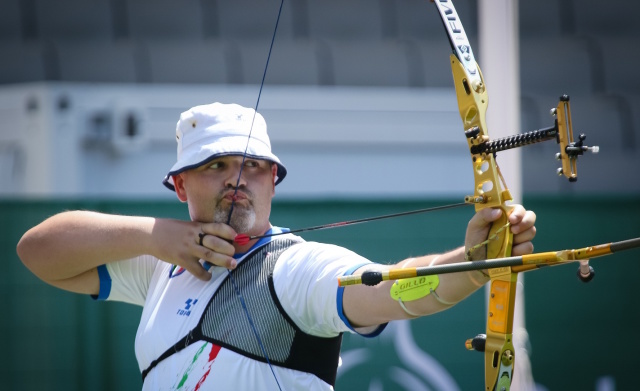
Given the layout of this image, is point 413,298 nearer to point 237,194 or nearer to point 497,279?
point 497,279

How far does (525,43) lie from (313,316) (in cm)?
354

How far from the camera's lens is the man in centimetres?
199

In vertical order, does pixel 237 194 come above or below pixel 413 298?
above

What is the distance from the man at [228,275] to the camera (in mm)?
1994

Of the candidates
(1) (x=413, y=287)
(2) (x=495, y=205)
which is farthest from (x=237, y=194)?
(2) (x=495, y=205)

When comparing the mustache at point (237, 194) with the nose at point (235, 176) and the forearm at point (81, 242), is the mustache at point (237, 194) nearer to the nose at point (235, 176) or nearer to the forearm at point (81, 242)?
the nose at point (235, 176)

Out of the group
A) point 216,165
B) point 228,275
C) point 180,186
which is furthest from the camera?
point 180,186

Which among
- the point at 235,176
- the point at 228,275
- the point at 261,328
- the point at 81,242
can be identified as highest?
the point at 235,176

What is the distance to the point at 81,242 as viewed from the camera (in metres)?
2.47

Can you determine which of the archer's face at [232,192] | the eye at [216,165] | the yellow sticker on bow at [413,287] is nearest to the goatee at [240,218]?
the archer's face at [232,192]

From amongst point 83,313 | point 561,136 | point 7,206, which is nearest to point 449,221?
point 83,313

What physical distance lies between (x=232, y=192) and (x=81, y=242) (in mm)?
426

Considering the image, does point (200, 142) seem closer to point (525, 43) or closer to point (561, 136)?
point (561, 136)

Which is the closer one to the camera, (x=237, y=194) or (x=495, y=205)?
(x=495, y=205)
